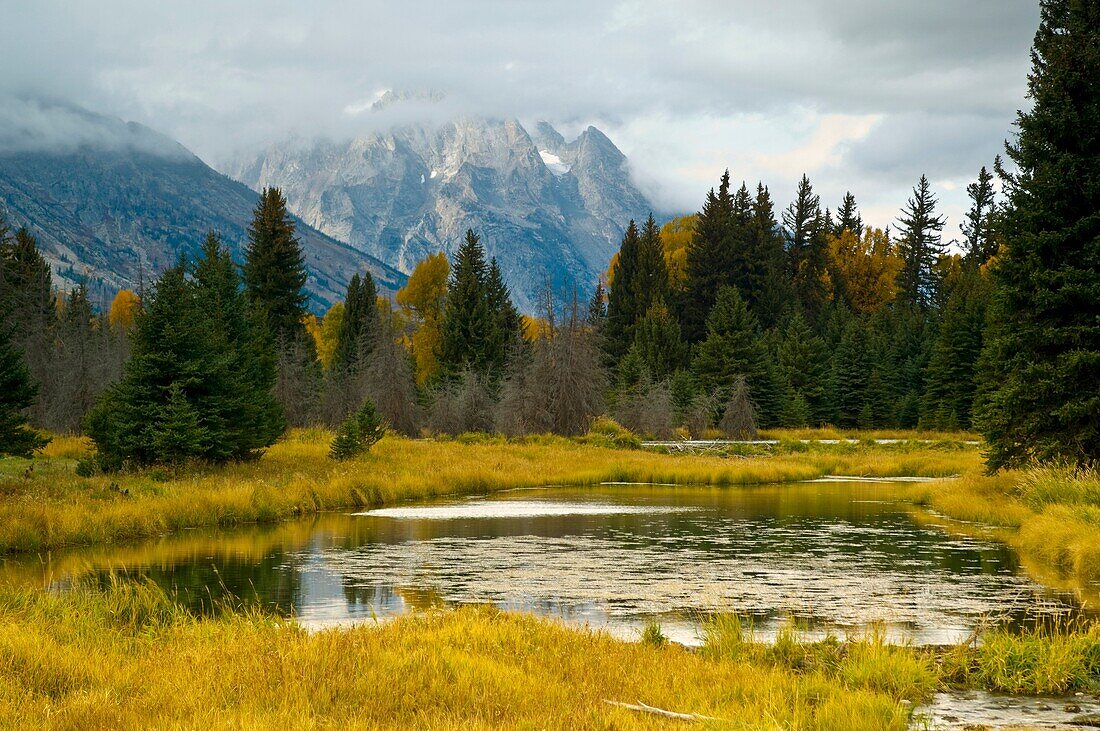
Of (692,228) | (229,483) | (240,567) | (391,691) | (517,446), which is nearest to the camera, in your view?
(391,691)

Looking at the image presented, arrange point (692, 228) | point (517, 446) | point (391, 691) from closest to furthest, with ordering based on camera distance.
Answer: point (391, 691)
point (517, 446)
point (692, 228)

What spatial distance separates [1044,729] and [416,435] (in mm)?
53833

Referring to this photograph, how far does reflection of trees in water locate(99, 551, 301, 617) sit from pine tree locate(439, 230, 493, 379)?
5670cm

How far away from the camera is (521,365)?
6944 centimetres

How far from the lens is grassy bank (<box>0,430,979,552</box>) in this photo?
22.6 meters

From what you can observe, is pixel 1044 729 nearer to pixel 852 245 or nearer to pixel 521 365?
pixel 521 365

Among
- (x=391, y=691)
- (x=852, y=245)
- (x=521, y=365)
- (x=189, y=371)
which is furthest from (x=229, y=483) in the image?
(x=852, y=245)

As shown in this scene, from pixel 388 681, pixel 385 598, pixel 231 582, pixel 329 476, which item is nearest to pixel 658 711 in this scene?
pixel 388 681

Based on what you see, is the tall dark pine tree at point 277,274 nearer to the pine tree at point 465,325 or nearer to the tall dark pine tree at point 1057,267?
the pine tree at point 465,325

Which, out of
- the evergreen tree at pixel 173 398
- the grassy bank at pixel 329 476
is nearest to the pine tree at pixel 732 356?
the grassy bank at pixel 329 476

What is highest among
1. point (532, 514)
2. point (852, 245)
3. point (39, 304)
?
point (852, 245)

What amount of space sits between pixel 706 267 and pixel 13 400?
73.0m

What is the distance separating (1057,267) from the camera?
2623cm

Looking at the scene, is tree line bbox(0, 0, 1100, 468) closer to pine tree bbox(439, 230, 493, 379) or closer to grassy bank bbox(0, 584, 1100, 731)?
pine tree bbox(439, 230, 493, 379)
